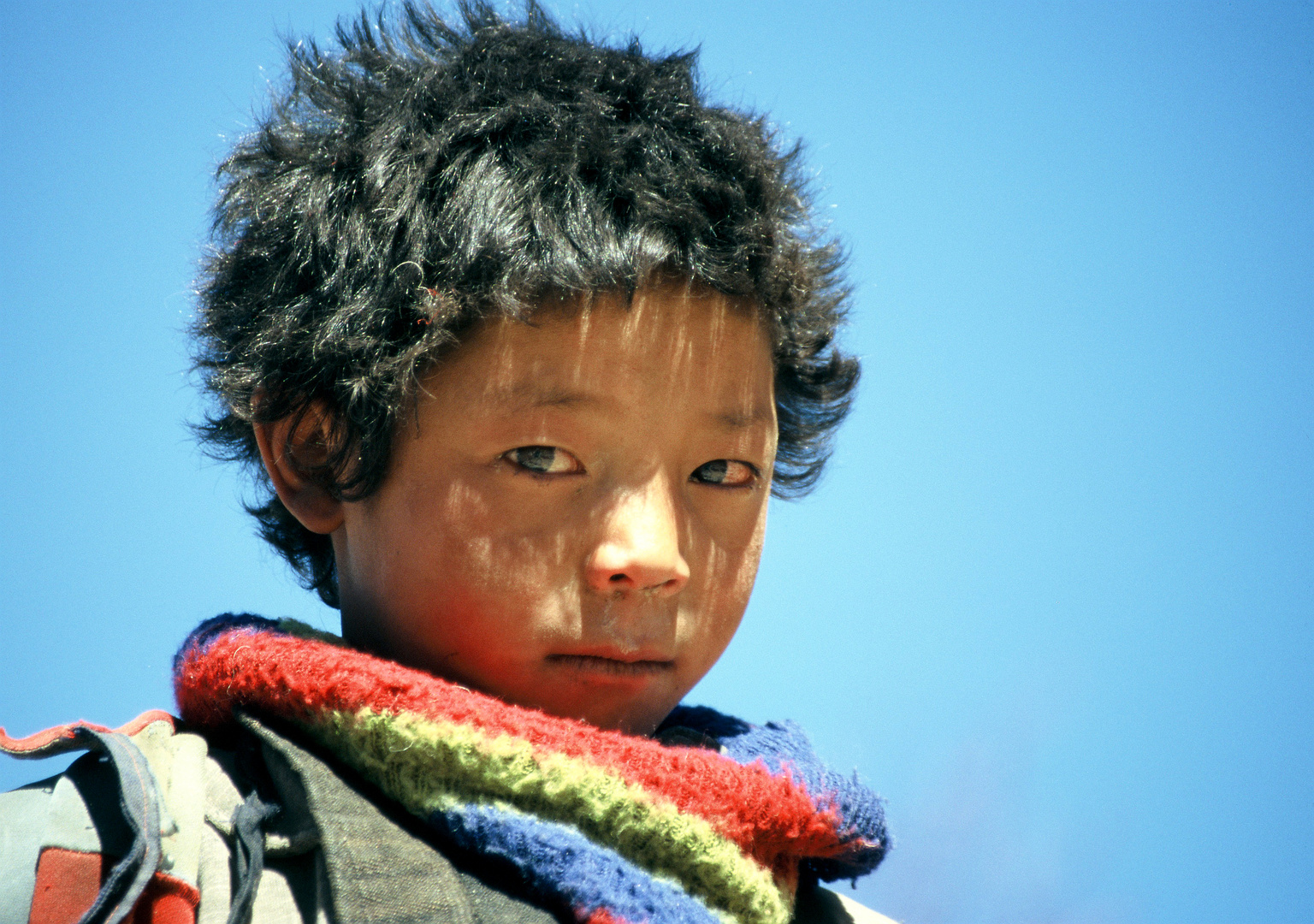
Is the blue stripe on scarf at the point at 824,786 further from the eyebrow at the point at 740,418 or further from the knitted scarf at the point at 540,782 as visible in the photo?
the eyebrow at the point at 740,418

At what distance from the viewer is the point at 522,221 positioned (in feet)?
3.56

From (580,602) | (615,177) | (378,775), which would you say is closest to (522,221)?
(615,177)

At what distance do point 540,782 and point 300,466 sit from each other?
1.37 ft

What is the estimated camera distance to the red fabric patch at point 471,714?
959mm

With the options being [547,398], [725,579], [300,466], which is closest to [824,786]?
[725,579]

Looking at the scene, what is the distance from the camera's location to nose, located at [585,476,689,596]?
1.03 meters

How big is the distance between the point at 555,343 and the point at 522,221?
0.12 metres

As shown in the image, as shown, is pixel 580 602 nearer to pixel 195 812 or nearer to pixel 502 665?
pixel 502 665

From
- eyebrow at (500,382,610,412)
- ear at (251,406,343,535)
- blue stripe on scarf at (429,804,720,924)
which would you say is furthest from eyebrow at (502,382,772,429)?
blue stripe on scarf at (429,804,720,924)

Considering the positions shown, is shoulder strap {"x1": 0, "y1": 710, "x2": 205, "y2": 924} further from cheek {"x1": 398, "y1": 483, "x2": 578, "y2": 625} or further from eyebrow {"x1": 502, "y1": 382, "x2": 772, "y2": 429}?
eyebrow {"x1": 502, "y1": 382, "x2": 772, "y2": 429}

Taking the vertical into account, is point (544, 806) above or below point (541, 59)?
below

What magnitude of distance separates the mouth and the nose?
0.07 meters

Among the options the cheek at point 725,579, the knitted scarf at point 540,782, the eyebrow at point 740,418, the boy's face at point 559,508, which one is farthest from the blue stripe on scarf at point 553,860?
the eyebrow at point 740,418

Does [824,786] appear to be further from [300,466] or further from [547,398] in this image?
[300,466]
